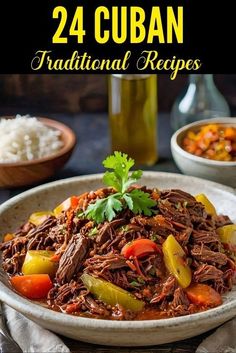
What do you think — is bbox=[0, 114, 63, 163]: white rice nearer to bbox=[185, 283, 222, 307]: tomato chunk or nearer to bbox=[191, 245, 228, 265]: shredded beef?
bbox=[191, 245, 228, 265]: shredded beef

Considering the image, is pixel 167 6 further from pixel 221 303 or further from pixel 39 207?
pixel 221 303

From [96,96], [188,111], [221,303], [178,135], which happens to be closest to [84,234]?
[221,303]

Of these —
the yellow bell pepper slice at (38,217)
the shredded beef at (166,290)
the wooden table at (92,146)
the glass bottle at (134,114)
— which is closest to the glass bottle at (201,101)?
the wooden table at (92,146)

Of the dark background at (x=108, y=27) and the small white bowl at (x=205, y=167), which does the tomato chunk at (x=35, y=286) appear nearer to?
the small white bowl at (x=205, y=167)

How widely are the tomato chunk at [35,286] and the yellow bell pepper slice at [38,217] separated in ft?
2.00

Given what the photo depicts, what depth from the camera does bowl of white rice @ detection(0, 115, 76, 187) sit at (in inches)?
217

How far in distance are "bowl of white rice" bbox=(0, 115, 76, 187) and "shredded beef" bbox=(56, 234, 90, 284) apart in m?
1.60

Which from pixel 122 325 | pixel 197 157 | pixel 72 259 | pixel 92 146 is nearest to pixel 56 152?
pixel 92 146

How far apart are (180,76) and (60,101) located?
1.13 metres

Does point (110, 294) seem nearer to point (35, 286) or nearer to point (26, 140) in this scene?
point (35, 286)

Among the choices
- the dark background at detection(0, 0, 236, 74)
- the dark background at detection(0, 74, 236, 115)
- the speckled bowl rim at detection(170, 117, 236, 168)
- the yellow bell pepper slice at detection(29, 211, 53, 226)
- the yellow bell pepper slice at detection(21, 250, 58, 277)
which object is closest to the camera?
the yellow bell pepper slice at detection(21, 250, 58, 277)

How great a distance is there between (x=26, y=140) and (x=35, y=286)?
6.66 ft

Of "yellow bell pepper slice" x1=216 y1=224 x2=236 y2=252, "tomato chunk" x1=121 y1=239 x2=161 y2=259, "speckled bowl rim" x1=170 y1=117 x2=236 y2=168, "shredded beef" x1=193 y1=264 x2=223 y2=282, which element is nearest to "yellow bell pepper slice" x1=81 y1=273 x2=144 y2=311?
"tomato chunk" x1=121 y1=239 x2=161 y2=259

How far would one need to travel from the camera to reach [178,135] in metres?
5.62
